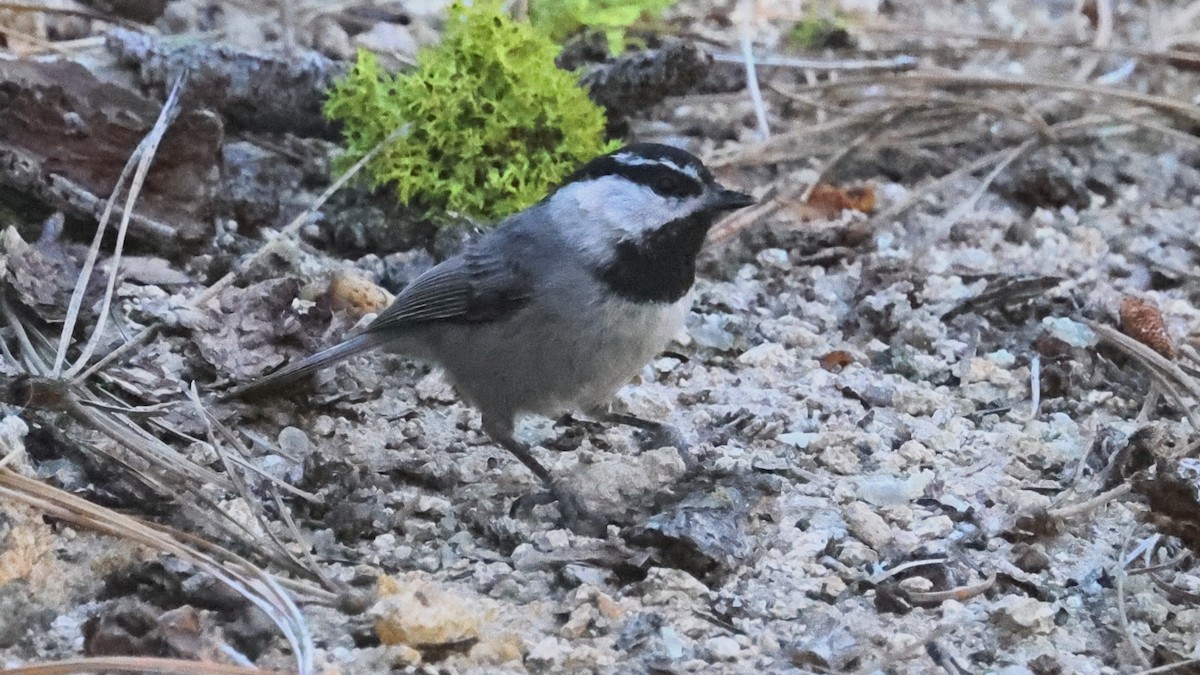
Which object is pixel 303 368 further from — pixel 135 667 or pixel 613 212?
pixel 135 667

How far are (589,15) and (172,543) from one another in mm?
2317

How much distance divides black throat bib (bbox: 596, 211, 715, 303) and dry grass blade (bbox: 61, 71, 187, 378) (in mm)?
1002

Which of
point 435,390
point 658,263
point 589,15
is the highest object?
point 589,15

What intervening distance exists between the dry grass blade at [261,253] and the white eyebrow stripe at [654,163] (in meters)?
0.94

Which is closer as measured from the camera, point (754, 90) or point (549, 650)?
point (549, 650)

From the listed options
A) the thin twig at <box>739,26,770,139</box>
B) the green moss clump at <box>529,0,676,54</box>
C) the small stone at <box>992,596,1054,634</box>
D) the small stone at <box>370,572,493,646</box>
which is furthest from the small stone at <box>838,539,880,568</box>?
the green moss clump at <box>529,0,676,54</box>

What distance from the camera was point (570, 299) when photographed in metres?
2.31

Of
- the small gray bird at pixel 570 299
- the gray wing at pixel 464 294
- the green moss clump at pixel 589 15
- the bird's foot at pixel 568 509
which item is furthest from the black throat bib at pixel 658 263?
the green moss clump at pixel 589 15

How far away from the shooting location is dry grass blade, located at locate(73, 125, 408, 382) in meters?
2.34

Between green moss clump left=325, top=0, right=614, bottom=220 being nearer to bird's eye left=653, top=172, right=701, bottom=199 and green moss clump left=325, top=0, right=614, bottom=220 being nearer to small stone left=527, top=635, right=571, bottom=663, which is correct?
bird's eye left=653, top=172, right=701, bottom=199

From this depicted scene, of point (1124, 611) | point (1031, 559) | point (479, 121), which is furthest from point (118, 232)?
point (1124, 611)

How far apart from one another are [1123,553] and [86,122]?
2.48m

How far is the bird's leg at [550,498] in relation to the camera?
2.12m

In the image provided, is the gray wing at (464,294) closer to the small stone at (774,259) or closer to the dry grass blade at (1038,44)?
the small stone at (774,259)
